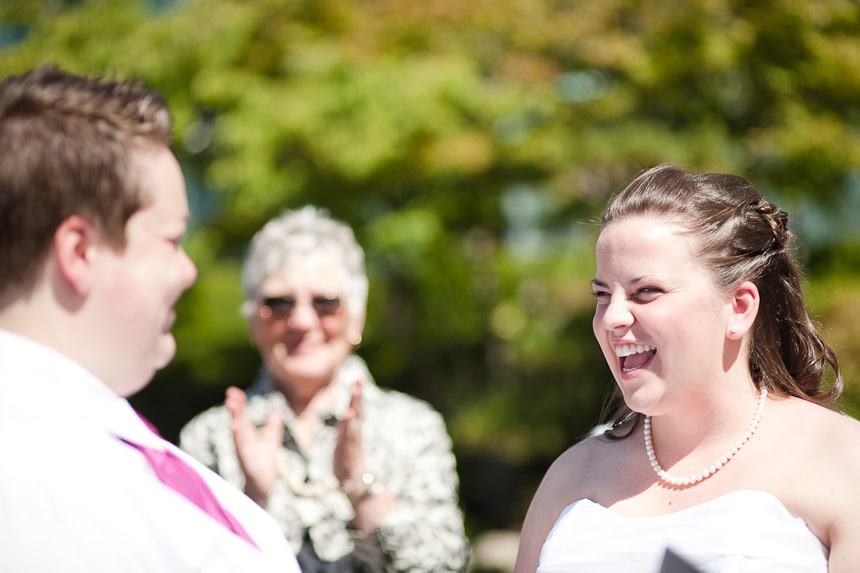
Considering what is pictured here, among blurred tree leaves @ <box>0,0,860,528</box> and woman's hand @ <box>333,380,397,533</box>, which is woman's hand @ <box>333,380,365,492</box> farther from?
blurred tree leaves @ <box>0,0,860,528</box>

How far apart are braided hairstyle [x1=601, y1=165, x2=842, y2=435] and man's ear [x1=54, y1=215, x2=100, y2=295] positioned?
4.36 feet

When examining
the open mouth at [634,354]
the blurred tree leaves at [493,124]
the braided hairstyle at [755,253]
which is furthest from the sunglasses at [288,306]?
the blurred tree leaves at [493,124]

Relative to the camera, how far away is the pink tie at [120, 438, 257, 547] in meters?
1.54

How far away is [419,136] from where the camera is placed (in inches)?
276

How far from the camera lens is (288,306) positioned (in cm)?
320

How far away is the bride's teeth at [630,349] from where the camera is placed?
218 centimetres

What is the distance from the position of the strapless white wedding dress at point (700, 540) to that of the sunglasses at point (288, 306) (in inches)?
51.4

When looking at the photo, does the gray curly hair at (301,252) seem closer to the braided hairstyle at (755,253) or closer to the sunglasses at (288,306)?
the sunglasses at (288,306)

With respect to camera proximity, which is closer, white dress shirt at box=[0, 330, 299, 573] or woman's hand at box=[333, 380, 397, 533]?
white dress shirt at box=[0, 330, 299, 573]

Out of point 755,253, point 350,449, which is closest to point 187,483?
point 350,449

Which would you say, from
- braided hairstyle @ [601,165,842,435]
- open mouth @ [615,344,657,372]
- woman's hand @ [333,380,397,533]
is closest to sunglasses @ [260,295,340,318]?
woman's hand @ [333,380,397,533]

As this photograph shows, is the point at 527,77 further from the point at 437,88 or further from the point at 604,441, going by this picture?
the point at 604,441

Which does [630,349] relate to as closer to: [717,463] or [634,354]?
[634,354]

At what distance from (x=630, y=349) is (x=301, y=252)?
4.89 feet
